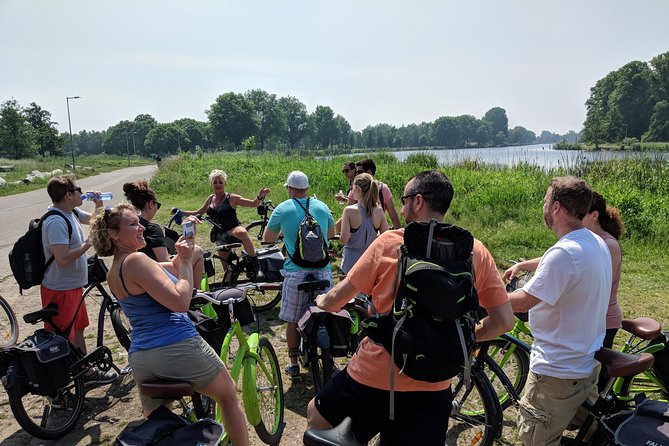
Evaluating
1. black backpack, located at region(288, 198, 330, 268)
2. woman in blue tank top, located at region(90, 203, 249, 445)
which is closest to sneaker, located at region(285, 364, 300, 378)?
black backpack, located at region(288, 198, 330, 268)

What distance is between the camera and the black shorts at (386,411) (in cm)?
187

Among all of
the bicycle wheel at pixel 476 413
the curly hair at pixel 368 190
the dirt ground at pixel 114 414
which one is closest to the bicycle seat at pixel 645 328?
the bicycle wheel at pixel 476 413

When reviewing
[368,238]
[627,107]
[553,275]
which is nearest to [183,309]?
[553,275]

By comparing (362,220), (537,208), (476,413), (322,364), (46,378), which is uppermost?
(362,220)

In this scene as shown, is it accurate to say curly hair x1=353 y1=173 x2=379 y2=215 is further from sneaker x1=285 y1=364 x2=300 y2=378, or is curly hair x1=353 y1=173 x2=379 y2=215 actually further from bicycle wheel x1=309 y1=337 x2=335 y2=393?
sneaker x1=285 y1=364 x2=300 y2=378

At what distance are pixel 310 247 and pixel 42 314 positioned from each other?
247 centimetres

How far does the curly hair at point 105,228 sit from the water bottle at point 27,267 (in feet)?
6.14

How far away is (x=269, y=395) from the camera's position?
3441 mm

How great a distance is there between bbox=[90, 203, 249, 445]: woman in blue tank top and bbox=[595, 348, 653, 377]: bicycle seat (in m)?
2.34

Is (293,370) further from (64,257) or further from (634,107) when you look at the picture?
(634,107)

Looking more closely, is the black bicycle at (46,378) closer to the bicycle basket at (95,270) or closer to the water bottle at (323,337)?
the bicycle basket at (95,270)

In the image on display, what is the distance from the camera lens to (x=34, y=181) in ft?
87.4

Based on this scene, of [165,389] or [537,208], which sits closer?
[165,389]

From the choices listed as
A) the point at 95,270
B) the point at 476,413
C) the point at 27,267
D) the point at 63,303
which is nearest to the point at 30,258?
the point at 27,267
